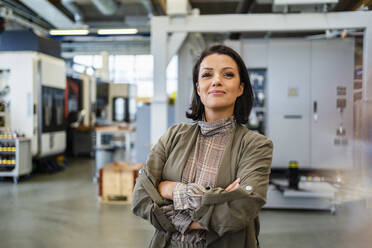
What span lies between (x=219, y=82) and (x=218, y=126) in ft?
0.59

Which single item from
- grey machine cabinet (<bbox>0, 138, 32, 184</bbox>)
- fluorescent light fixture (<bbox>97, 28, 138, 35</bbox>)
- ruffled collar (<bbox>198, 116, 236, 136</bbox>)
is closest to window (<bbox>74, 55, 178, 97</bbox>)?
fluorescent light fixture (<bbox>97, 28, 138, 35</bbox>)

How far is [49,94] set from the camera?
749 centimetres

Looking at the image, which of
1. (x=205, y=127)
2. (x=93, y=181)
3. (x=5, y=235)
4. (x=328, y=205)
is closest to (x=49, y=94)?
(x=93, y=181)

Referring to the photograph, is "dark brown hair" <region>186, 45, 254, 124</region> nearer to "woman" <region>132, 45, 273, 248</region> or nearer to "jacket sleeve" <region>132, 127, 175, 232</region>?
"woman" <region>132, 45, 273, 248</region>

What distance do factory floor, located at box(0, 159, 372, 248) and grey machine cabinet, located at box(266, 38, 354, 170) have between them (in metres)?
1.31

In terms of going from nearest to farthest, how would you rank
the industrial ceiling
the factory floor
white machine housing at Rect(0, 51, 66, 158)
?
the factory floor → the industrial ceiling → white machine housing at Rect(0, 51, 66, 158)

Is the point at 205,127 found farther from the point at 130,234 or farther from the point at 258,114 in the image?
the point at 258,114

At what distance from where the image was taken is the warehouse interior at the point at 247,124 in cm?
399

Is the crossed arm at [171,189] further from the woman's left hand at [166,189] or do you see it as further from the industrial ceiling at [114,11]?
the industrial ceiling at [114,11]

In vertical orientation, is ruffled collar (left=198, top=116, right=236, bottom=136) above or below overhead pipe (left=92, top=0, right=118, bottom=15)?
below

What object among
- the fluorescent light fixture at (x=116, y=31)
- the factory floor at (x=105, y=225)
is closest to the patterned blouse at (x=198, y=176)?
the factory floor at (x=105, y=225)

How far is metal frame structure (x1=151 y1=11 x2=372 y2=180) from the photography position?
4.37 m

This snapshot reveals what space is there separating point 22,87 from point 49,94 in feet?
2.59

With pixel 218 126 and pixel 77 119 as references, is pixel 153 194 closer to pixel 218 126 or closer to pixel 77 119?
pixel 218 126
